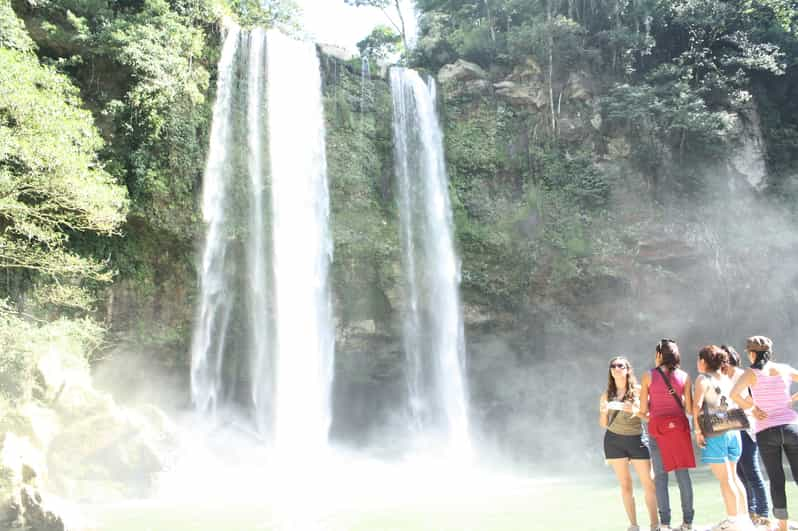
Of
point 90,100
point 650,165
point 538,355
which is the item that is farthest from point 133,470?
point 650,165

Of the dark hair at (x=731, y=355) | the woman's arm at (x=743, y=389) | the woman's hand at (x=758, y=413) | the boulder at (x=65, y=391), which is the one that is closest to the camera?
the woman's arm at (x=743, y=389)

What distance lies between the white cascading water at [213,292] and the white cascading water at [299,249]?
4.12ft

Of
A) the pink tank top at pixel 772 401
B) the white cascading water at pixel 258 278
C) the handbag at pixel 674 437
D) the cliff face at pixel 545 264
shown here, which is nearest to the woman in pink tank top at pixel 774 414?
the pink tank top at pixel 772 401

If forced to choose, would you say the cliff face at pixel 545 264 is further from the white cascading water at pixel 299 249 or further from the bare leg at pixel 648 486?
the bare leg at pixel 648 486

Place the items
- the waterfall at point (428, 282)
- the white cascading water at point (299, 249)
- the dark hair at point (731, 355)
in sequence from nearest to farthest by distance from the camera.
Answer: the dark hair at point (731, 355) < the white cascading water at point (299, 249) < the waterfall at point (428, 282)

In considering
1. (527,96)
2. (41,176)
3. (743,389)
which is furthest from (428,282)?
(743,389)

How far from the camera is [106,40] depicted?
14883 mm

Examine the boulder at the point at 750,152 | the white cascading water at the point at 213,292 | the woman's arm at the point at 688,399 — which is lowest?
the woman's arm at the point at 688,399

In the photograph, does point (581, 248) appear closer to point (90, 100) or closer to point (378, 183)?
point (378, 183)

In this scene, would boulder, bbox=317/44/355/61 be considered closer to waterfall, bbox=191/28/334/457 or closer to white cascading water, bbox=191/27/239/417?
waterfall, bbox=191/28/334/457

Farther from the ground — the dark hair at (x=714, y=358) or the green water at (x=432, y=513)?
the dark hair at (x=714, y=358)

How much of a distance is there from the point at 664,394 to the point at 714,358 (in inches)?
16.9

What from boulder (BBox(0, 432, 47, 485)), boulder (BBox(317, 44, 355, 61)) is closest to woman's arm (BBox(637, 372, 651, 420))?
boulder (BBox(0, 432, 47, 485))

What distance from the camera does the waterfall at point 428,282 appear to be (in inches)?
649
